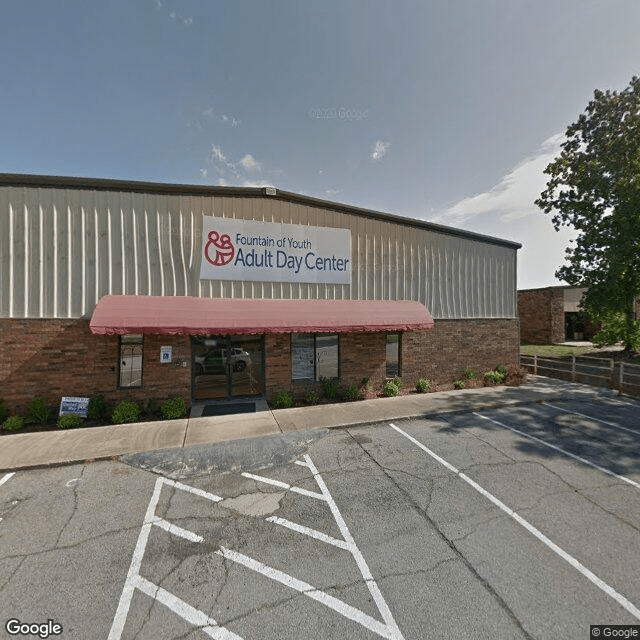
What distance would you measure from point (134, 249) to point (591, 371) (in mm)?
18808

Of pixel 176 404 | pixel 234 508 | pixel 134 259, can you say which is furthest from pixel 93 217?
pixel 234 508

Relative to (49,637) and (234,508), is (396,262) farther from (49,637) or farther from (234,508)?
(49,637)

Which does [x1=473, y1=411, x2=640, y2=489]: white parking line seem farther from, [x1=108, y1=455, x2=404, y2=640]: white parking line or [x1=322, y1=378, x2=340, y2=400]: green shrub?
[x1=108, y1=455, x2=404, y2=640]: white parking line

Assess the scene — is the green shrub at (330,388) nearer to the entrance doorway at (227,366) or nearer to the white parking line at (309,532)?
the entrance doorway at (227,366)

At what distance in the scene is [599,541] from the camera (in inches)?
160

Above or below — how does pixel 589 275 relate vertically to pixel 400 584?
above

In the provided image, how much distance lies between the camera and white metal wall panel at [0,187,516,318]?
28.0ft

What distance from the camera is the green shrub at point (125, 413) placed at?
847cm

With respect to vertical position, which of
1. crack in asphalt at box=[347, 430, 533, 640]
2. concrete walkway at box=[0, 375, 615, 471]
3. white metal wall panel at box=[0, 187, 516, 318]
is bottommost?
crack in asphalt at box=[347, 430, 533, 640]

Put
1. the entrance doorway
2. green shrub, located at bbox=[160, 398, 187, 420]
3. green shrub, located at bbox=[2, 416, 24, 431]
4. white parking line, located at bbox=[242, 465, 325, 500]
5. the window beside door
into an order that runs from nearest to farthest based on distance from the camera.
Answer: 1. white parking line, located at bbox=[242, 465, 325, 500]
2. green shrub, located at bbox=[2, 416, 24, 431]
3. green shrub, located at bbox=[160, 398, 187, 420]
4. the window beside door
5. the entrance doorway

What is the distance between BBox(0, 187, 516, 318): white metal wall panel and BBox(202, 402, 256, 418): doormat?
362 cm

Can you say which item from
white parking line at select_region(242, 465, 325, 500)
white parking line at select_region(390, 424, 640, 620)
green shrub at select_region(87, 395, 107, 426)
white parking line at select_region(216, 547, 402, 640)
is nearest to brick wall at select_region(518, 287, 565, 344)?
white parking line at select_region(390, 424, 640, 620)

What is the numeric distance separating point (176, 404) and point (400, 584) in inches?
302

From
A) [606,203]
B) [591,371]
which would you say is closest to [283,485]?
[591,371]
